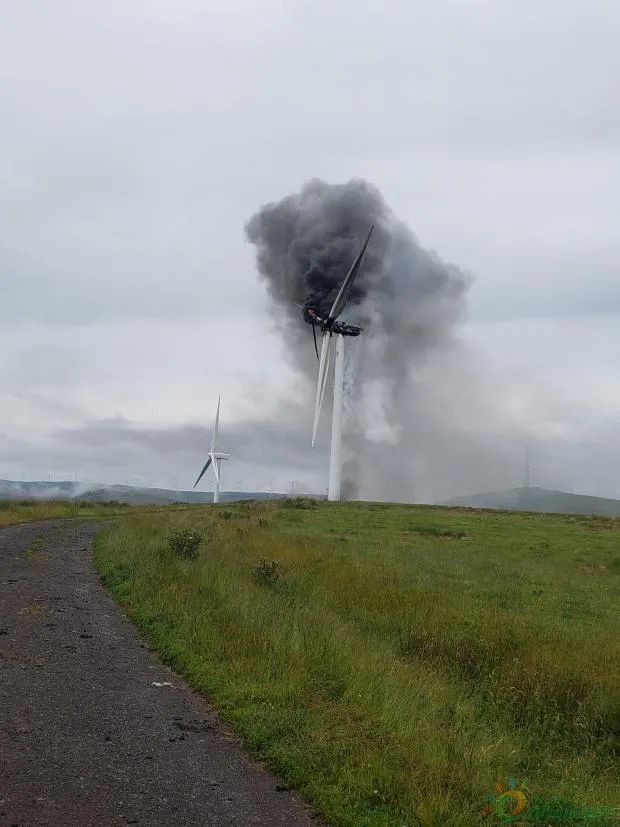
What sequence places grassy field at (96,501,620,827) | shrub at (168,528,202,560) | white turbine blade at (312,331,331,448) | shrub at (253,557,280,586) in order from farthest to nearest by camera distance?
white turbine blade at (312,331,331,448) → shrub at (168,528,202,560) → shrub at (253,557,280,586) → grassy field at (96,501,620,827)

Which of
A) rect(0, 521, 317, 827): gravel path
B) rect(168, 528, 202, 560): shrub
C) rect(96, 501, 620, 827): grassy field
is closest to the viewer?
rect(0, 521, 317, 827): gravel path

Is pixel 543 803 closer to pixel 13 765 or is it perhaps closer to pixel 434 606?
pixel 13 765

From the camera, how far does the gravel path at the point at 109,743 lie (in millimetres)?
7016

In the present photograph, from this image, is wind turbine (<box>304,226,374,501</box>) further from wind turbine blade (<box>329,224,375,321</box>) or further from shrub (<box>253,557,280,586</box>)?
shrub (<box>253,557,280,586</box>)

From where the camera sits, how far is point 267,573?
802 inches

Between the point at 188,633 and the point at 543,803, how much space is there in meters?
7.45

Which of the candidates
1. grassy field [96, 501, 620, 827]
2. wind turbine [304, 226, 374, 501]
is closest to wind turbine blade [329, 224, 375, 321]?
wind turbine [304, 226, 374, 501]

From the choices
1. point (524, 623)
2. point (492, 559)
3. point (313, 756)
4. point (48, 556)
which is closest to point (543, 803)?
point (313, 756)

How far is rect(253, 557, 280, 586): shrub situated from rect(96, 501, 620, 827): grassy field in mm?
65

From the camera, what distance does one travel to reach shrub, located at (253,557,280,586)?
66.1 ft

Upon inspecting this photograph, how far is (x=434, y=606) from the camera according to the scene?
19.2 m

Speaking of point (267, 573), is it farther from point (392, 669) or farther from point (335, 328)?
point (335, 328)

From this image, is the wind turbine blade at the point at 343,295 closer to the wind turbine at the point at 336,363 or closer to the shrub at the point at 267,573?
the wind turbine at the point at 336,363

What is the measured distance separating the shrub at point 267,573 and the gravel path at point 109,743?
584cm
